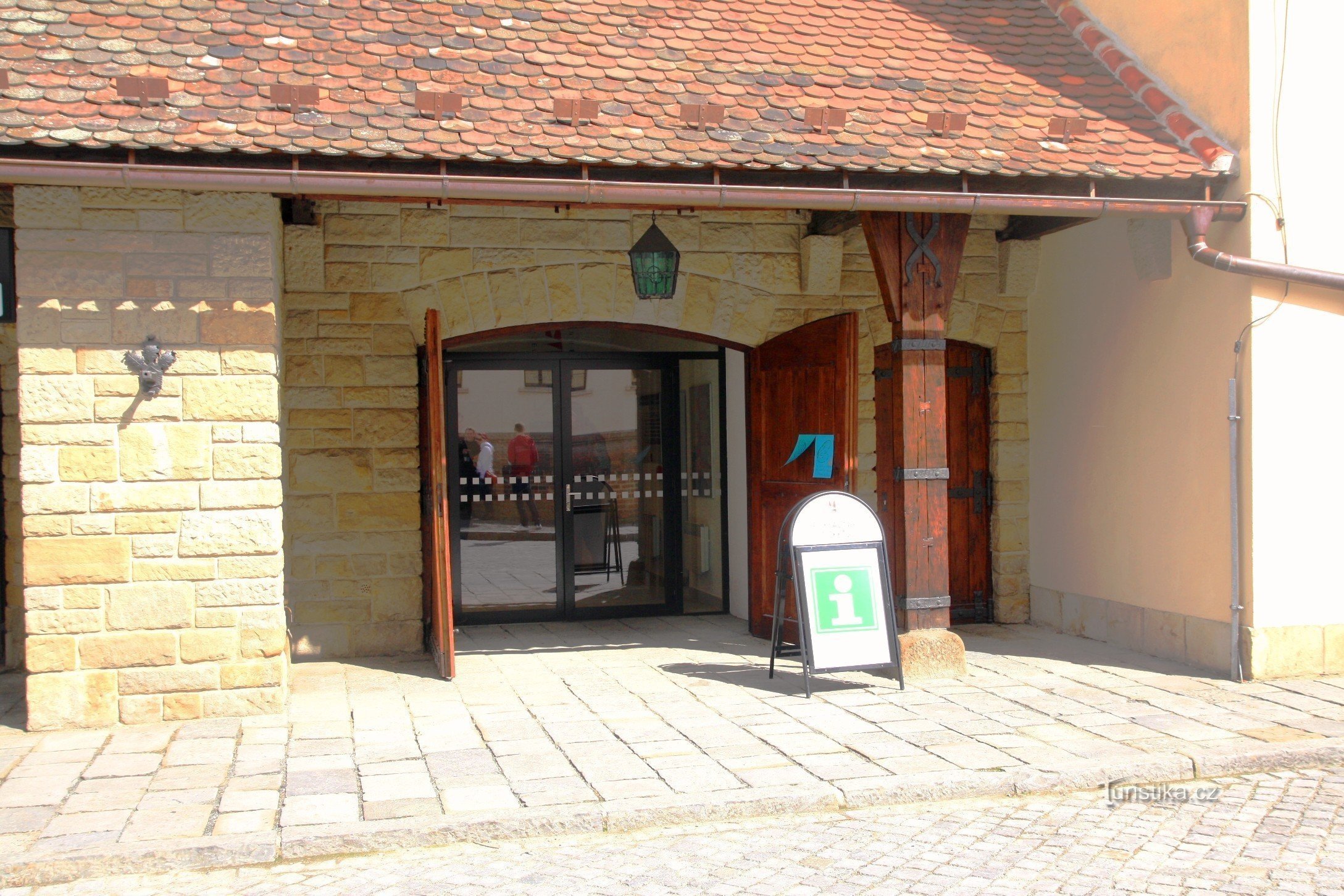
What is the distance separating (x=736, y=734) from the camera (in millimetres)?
6117

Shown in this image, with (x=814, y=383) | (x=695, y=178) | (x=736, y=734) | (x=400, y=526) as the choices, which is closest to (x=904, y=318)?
(x=814, y=383)

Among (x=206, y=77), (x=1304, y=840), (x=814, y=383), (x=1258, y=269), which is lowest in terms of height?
(x=1304, y=840)

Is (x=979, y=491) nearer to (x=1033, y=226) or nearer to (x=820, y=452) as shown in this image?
(x=1033, y=226)

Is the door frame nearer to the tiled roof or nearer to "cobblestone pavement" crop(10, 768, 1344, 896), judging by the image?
the tiled roof

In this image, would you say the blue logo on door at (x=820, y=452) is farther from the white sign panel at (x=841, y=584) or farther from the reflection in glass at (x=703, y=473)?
the reflection in glass at (x=703, y=473)

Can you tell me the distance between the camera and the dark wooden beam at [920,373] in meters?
7.38

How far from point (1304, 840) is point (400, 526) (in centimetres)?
585

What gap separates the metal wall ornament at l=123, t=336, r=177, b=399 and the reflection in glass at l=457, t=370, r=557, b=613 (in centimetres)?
313

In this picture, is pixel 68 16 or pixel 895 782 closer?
pixel 895 782

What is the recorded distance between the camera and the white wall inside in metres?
9.62

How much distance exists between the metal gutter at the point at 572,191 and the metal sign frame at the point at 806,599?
5.84 feet

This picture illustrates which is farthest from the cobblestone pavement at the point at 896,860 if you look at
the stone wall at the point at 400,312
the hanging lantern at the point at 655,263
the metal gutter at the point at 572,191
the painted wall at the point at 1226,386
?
the hanging lantern at the point at 655,263

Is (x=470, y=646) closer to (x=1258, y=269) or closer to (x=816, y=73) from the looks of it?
(x=816, y=73)

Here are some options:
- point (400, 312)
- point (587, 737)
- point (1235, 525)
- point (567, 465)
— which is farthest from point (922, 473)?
point (400, 312)
